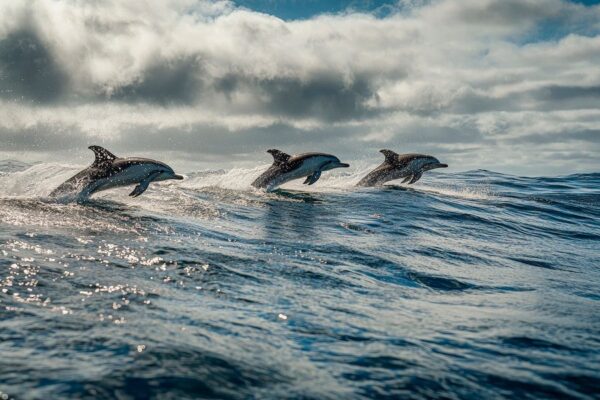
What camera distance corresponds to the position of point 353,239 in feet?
43.3

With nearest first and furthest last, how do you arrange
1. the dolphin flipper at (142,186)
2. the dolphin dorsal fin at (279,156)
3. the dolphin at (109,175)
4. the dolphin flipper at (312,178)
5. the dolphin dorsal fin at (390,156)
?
the dolphin at (109,175) → the dolphin flipper at (142,186) → the dolphin dorsal fin at (279,156) → the dolphin flipper at (312,178) → the dolphin dorsal fin at (390,156)

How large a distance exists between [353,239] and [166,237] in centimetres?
A: 448

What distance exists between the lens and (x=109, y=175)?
54.7ft

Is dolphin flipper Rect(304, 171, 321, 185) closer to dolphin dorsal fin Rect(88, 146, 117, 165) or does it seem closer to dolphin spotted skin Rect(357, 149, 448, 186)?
dolphin spotted skin Rect(357, 149, 448, 186)

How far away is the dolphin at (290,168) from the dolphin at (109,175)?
→ 19.8 feet

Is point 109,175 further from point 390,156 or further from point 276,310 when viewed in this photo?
point 390,156

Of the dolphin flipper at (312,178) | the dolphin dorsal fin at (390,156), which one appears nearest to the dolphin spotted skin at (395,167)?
the dolphin dorsal fin at (390,156)

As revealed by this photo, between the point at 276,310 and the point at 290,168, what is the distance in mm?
16475

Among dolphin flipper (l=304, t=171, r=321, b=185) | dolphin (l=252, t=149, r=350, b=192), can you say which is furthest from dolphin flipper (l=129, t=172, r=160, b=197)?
dolphin flipper (l=304, t=171, r=321, b=185)

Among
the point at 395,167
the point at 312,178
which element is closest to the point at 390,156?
the point at 395,167

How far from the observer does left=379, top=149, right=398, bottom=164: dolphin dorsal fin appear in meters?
26.4

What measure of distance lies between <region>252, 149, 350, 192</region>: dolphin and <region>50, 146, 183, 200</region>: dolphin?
19.8 ft

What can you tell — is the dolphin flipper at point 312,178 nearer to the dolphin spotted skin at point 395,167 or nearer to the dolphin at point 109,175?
the dolphin spotted skin at point 395,167

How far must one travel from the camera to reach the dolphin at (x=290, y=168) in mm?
22812
